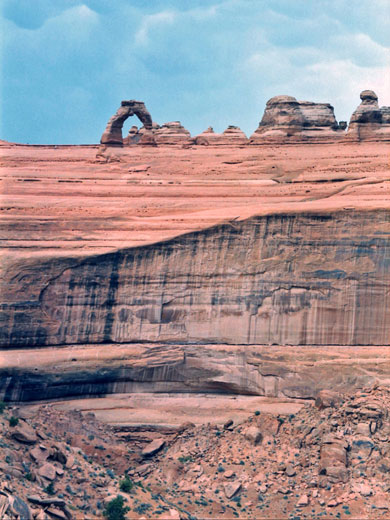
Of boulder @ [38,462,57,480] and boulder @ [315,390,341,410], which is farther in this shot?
boulder @ [315,390,341,410]

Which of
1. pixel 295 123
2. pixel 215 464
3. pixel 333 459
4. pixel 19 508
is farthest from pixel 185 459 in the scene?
pixel 295 123

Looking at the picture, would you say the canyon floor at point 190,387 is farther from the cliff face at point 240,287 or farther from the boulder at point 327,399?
the cliff face at point 240,287

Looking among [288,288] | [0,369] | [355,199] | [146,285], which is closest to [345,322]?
[288,288]

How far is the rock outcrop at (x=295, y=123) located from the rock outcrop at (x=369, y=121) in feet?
2.50

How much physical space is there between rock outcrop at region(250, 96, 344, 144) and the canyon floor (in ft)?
2.66

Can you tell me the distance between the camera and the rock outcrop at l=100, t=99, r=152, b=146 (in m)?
47.1

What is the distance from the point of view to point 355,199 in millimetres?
40562

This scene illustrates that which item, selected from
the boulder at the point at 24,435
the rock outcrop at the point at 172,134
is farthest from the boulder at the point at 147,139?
the boulder at the point at 24,435

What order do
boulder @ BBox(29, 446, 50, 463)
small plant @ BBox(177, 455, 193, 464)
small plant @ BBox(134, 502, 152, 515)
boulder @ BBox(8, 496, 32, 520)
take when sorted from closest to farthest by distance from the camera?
boulder @ BBox(8, 496, 32, 520), small plant @ BBox(134, 502, 152, 515), boulder @ BBox(29, 446, 50, 463), small plant @ BBox(177, 455, 193, 464)

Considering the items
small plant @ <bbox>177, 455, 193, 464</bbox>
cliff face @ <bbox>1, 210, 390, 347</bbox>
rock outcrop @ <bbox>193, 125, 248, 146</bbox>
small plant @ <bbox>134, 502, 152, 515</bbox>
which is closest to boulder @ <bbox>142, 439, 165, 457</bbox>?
small plant @ <bbox>177, 455, 193, 464</bbox>

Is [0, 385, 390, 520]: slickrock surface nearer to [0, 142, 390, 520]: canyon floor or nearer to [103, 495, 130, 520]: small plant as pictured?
[0, 142, 390, 520]: canyon floor

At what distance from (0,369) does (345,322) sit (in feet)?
45.7

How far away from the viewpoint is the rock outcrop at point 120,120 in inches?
1853

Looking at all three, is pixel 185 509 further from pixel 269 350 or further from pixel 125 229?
pixel 125 229
